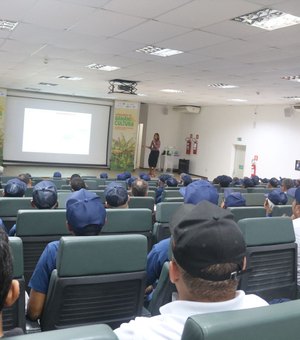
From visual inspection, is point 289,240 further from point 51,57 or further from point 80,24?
point 51,57

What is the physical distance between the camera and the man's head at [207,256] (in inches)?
40.1

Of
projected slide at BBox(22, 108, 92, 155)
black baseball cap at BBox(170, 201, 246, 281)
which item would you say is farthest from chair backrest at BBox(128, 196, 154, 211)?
projected slide at BBox(22, 108, 92, 155)

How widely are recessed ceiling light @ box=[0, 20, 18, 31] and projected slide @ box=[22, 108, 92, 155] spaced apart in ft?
30.7

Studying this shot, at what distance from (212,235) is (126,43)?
5.24 metres

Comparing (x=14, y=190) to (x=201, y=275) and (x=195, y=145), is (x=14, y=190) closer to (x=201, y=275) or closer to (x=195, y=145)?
(x=201, y=275)

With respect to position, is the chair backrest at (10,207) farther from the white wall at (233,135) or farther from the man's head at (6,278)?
the white wall at (233,135)

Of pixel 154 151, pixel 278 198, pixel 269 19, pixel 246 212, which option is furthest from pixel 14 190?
pixel 154 151

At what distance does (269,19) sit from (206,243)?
12.8 feet

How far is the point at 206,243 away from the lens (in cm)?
103

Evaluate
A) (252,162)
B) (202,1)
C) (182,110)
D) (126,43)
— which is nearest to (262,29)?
(202,1)

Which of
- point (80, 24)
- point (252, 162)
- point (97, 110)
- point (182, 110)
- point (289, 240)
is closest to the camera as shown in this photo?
point (289, 240)

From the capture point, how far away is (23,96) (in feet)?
47.0

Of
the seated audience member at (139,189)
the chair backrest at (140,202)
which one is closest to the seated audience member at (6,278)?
the chair backrest at (140,202)

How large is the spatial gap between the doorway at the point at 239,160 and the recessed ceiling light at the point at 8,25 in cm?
1080
